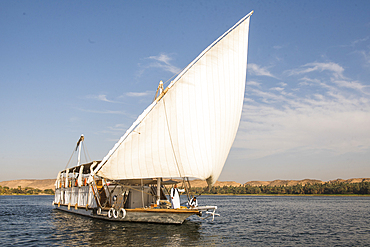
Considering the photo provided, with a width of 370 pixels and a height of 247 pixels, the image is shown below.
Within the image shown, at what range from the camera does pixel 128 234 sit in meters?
22.9

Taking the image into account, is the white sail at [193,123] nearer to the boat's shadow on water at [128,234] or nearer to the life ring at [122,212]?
the life ring at [122,212]

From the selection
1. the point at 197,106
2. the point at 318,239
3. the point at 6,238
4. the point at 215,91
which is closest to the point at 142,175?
the point at 197,106

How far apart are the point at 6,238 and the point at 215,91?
19.7 m

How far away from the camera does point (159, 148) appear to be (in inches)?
992

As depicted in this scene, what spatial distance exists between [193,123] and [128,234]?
9.56 m

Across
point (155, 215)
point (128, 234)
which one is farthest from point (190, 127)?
point (128, 234)

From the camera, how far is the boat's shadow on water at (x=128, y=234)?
20594 mm

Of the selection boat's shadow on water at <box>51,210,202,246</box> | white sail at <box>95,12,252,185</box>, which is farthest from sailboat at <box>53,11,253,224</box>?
boat's shadow on water at <box>51,210,202,246</box>

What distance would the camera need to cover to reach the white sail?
24.8 m

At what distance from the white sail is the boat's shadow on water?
13.8 feet

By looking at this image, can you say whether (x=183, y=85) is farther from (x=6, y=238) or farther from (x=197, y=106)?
(x=6, y=238)

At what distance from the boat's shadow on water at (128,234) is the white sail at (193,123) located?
165 inches

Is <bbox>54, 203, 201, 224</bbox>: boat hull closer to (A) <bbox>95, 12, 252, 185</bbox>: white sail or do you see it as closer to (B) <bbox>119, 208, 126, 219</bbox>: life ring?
(B) <bbox>119, 208, 126, 219</bbox>: life ring

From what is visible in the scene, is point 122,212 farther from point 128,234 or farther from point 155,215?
point 128,234
